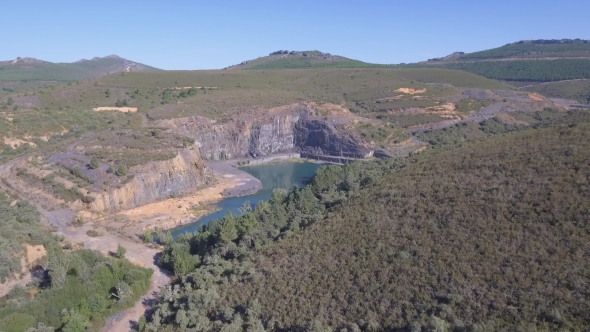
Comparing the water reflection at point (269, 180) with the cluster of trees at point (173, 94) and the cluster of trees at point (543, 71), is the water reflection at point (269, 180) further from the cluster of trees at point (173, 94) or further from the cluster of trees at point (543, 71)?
the cluster of trees at point (543, 71)

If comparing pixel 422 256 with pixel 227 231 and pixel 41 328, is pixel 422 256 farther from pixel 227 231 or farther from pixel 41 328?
pixel 41 328

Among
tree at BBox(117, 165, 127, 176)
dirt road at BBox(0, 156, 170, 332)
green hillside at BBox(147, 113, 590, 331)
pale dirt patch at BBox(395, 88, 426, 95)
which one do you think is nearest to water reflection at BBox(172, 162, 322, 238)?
dirt road at BBox(0, 156, 170, 332)

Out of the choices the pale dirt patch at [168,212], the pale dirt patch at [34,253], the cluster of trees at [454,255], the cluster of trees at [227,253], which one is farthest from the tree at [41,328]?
the pale dirt patch at [168,212]

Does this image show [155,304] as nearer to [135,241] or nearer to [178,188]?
[135,241]

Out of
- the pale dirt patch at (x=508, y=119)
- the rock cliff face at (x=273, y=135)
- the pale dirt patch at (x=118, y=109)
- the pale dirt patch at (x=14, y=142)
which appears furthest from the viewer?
the pale dirt patch at (x=508, y=119)

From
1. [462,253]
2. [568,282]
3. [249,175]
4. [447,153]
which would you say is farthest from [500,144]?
[249,175]

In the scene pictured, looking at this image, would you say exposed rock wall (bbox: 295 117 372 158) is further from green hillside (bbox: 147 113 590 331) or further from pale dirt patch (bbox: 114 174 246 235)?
green hillside (bbox: 147 113 590 331)
